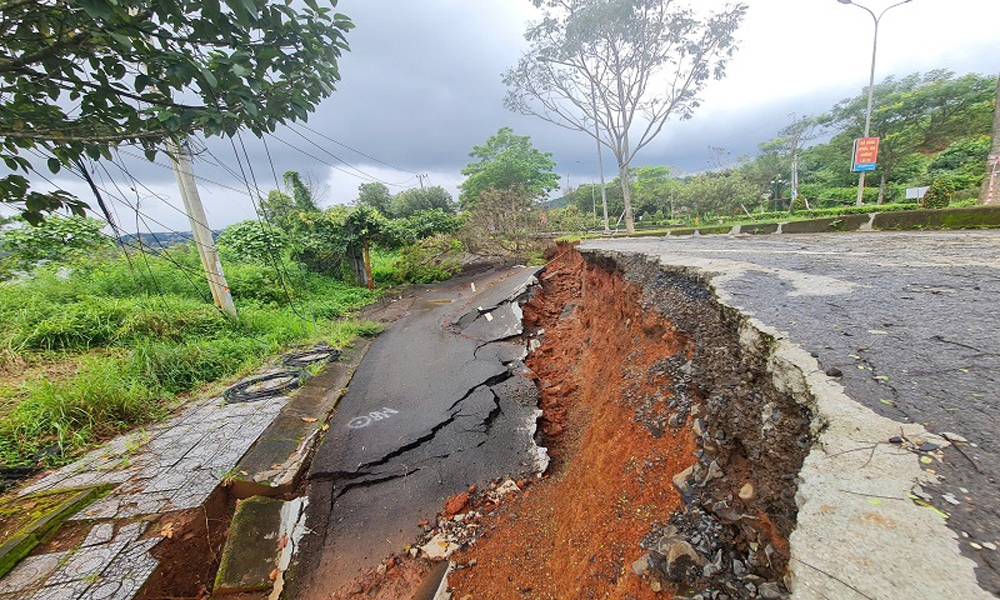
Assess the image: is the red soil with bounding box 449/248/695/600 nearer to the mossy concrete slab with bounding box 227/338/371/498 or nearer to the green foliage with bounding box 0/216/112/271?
the mossy concrete slab with bounding box 227/338/371/498

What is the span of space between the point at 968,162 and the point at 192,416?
108 feet

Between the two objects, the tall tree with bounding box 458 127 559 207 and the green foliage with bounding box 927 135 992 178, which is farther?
the tall tree with bounding box 458 127 559 207

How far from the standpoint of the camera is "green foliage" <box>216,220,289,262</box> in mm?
10234

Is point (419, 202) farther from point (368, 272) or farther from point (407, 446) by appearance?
point (407, 446)

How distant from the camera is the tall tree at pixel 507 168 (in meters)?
25.0

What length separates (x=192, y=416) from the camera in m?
3.52

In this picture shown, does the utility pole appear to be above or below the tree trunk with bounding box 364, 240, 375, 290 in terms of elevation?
above

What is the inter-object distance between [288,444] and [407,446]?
1098mm

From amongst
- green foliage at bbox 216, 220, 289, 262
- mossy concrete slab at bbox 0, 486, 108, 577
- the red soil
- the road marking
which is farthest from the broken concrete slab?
green foliage at bbox 216, 220, 289, 262

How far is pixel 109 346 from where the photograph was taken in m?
4.50

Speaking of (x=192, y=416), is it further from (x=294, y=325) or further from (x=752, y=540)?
(x=752, y=540)

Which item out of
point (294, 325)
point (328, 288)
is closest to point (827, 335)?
point (294, 325)

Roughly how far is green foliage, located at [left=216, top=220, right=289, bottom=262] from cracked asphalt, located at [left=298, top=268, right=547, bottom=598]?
690cm

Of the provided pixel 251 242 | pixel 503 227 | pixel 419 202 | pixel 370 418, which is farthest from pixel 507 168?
pixel 370 418
